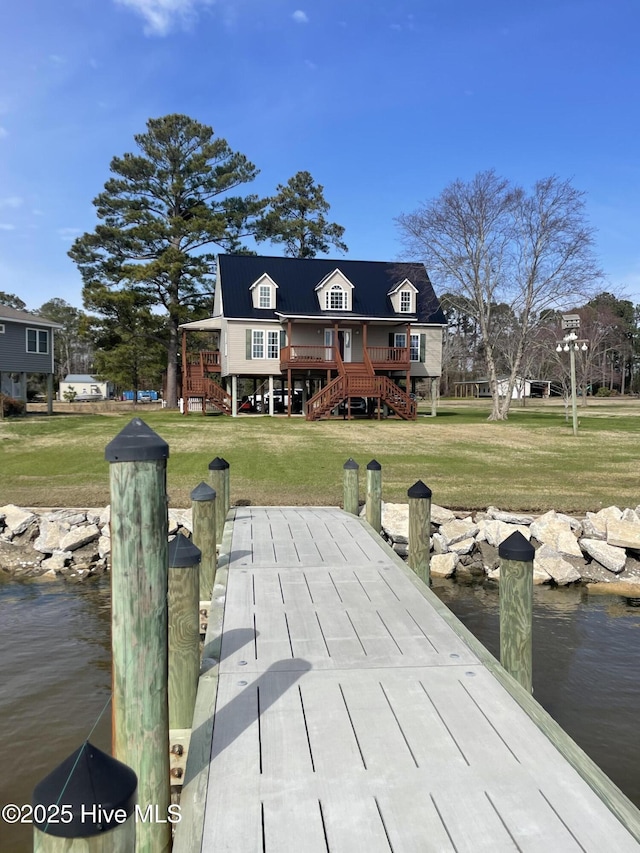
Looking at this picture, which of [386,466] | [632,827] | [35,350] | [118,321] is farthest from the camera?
[118,321]

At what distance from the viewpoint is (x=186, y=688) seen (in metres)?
4.01

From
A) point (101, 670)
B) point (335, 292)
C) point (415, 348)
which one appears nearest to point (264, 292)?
point (335, 292)

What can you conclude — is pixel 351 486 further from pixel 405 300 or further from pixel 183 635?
pixel 405 300

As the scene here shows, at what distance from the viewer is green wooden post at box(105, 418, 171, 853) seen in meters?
2.63

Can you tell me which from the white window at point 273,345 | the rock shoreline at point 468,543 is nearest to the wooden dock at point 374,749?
the rock shoreline at point 468,543

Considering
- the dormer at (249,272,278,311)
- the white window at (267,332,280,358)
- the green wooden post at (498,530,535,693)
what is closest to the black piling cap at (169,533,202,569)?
the green wooden post at (498,530,535,693)

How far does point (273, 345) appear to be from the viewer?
115ft

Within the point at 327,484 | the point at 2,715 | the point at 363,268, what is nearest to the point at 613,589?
the point at 327,484

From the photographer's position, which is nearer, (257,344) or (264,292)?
(257,344)

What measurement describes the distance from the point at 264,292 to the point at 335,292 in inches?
153

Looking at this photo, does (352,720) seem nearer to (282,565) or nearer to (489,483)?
(282,565)

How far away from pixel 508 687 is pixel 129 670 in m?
2.39

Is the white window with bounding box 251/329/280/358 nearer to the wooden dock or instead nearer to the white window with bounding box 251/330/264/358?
the white window with bounding box 251/330/264/358

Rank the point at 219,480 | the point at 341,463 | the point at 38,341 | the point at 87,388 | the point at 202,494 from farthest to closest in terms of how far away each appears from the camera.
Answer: the point at 87,388
the point at 38,341
the point at 341,463
the point at 219,480
the point at 202,494
